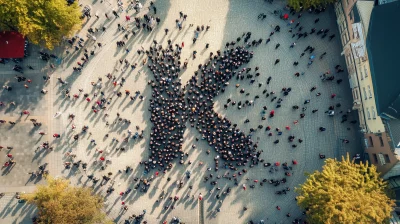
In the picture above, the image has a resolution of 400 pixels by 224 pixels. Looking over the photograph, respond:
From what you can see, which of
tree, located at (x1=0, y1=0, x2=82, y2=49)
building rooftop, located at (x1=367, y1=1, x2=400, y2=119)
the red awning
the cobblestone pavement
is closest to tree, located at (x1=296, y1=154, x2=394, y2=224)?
the cobblestone pavement

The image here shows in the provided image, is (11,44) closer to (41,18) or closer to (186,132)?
(41,18)

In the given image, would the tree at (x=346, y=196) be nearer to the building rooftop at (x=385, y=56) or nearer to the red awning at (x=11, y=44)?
the building rooftop at (x=385, y=56)

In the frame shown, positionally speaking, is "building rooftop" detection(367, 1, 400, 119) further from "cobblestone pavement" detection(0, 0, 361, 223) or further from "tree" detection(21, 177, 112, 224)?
"tree" detection(21, 177, 112, 224)

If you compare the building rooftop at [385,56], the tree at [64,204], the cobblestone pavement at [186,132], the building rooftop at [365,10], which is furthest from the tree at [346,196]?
the tree at [64,204]

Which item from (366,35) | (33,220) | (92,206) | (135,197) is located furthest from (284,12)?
(33,220)

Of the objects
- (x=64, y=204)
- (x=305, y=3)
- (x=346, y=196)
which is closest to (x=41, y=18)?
(x=64, y=204)

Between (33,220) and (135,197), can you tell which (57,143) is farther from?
(135,197)
